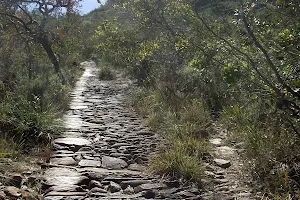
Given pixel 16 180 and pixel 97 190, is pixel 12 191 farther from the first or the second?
pixel 97 190

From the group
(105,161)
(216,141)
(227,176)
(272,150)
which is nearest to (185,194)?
(227,176)

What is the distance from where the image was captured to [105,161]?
5.85 metres

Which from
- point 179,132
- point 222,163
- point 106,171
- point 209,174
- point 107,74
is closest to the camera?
point 209,174

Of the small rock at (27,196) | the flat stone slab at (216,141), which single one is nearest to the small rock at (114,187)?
the small rock at (27,196)

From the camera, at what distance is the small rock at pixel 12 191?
402 centimetres

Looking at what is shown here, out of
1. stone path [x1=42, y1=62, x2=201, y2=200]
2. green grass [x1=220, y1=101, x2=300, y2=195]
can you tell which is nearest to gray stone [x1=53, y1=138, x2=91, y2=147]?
stone path [x1=42, y1=62, x2=201, y2=200]

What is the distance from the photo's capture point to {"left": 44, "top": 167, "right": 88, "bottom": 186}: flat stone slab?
4750 mm

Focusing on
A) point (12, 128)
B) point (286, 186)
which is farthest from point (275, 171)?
point (12, 128)

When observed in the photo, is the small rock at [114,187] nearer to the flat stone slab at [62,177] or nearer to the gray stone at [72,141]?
the flat stone slab at [62,177]

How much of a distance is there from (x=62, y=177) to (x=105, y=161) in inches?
39.9

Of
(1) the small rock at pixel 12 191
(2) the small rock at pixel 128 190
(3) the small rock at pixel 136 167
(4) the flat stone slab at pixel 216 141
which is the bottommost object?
(3) the small rock at pixel 136 167

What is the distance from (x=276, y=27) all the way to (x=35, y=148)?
4103mm

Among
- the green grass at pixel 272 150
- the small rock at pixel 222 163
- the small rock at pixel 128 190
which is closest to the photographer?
the green grass at pixel 272 150

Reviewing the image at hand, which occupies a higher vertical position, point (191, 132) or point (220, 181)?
point (191, 132)
